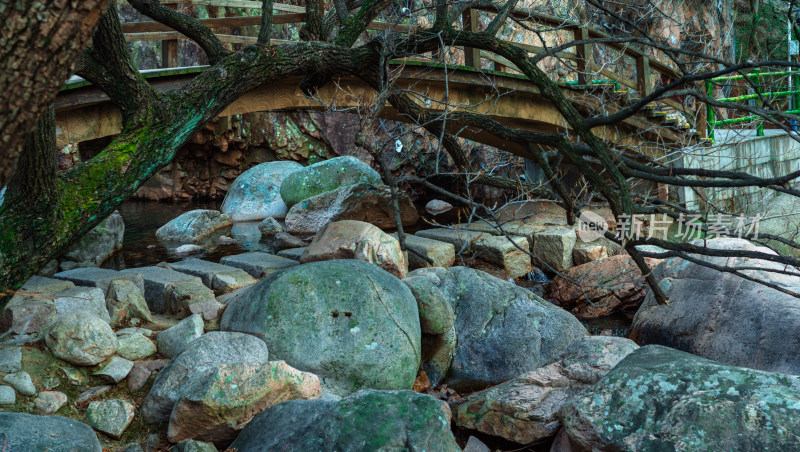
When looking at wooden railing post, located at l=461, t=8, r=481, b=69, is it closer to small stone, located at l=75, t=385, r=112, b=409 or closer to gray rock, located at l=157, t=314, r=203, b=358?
gray rock, located at l=157, t=314, r=203, b=358

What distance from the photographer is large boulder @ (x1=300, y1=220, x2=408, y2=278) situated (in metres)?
6.21

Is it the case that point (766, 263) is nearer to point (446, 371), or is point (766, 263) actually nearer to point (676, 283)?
point (676, 283)

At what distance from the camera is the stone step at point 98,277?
5.32 metres

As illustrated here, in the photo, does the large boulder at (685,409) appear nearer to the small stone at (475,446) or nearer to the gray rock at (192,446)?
the small stone at (475,446)

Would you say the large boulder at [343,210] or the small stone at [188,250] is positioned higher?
the large boulder at [343,210]

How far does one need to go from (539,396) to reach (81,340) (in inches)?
118

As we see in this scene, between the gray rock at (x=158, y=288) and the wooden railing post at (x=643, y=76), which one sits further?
the wooden railing post at (x=643, y=76)

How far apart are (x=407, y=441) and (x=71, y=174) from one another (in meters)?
2.57

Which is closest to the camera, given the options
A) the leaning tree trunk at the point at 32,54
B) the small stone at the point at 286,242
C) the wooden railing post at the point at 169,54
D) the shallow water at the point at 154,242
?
the leaning tree trunk at the point at 32,54

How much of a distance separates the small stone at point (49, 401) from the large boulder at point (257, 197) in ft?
28.3

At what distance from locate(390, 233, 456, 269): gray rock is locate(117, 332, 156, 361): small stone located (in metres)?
3.77

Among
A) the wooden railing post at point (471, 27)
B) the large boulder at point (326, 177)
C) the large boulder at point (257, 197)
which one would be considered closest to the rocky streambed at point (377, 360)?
the wooden railing post at point (471, 27)

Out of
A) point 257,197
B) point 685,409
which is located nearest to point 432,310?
point 685,409

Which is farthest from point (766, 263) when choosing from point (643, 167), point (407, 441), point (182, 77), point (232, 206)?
point (232, 206)
